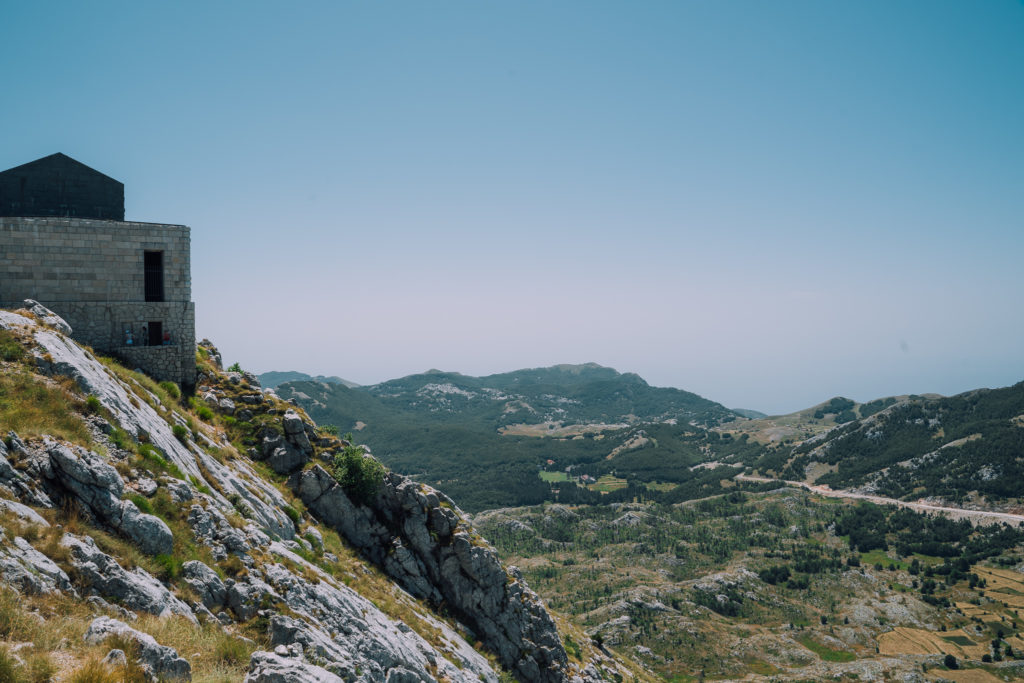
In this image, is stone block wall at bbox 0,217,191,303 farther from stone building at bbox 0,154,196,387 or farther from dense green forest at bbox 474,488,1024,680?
dense green forest at bbox 474,488,1024,680

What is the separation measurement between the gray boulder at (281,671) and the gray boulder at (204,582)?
12.9ft

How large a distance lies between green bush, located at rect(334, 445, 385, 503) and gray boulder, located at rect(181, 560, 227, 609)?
16.1 m

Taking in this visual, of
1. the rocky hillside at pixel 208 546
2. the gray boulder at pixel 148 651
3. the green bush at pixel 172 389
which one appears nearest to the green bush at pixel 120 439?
the rocky hillside at pixel 208 546

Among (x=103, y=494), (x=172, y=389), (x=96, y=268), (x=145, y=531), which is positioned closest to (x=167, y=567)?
(x=145, y=531)

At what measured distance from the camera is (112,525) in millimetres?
15164

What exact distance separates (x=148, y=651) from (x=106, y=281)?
967 inches

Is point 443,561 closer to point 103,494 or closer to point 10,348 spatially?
point 103,494

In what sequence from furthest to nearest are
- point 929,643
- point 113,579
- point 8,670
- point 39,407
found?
point 929,643
point 39,407
point 113,579
point 8,670

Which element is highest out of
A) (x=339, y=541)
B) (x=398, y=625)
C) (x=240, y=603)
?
(x=240, y=603)

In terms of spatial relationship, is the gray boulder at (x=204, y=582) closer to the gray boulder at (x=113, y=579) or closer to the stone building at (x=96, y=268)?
the gray boulder at (x=113, y=579)

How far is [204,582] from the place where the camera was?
1622 centimetres

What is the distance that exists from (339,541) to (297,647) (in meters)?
15.8

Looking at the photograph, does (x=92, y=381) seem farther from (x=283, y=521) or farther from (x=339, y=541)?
(x=339, y=541)

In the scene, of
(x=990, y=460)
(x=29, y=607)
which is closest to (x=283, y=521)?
(x=29, y=607)
